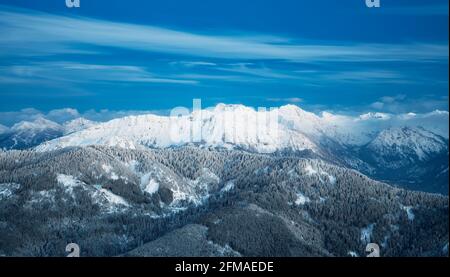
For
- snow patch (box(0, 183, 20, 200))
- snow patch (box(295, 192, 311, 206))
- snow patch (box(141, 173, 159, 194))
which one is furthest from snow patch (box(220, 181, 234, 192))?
snow patch (box(0, 183, 20, 200))

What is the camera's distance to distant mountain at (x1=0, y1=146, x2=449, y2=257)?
109125 millimetres

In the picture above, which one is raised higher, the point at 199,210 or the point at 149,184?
the point at 149,184

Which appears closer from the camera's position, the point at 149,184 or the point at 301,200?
the point at 301,200

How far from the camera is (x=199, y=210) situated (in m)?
146

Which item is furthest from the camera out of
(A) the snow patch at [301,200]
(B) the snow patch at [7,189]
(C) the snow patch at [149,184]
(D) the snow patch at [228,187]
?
(D) the snow patch at [228,187]

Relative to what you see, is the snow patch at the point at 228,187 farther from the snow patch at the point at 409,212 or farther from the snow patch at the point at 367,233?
the snow patch at the point at 409,212

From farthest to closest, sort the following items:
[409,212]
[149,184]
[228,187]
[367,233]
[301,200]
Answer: [228,187] < [149,184] < [301,200] < [409,212] < [367,233]

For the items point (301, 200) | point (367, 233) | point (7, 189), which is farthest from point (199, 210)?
point (7, 189)

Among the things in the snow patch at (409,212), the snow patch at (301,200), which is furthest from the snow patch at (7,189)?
the snow patch at (409,212)

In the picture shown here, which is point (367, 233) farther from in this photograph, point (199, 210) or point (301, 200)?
point (199, 210)

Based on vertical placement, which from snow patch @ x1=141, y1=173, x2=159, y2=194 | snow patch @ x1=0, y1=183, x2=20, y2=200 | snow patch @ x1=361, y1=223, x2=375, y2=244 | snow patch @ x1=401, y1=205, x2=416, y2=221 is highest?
snow patch @ x1=0, y1=183, x2=20, y2=200

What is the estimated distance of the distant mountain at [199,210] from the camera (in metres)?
109

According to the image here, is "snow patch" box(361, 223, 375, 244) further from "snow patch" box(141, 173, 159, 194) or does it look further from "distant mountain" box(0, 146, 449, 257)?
"snow patch" box(141, 173, 159, 194)

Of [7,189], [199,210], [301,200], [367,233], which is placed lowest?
[367,233]
